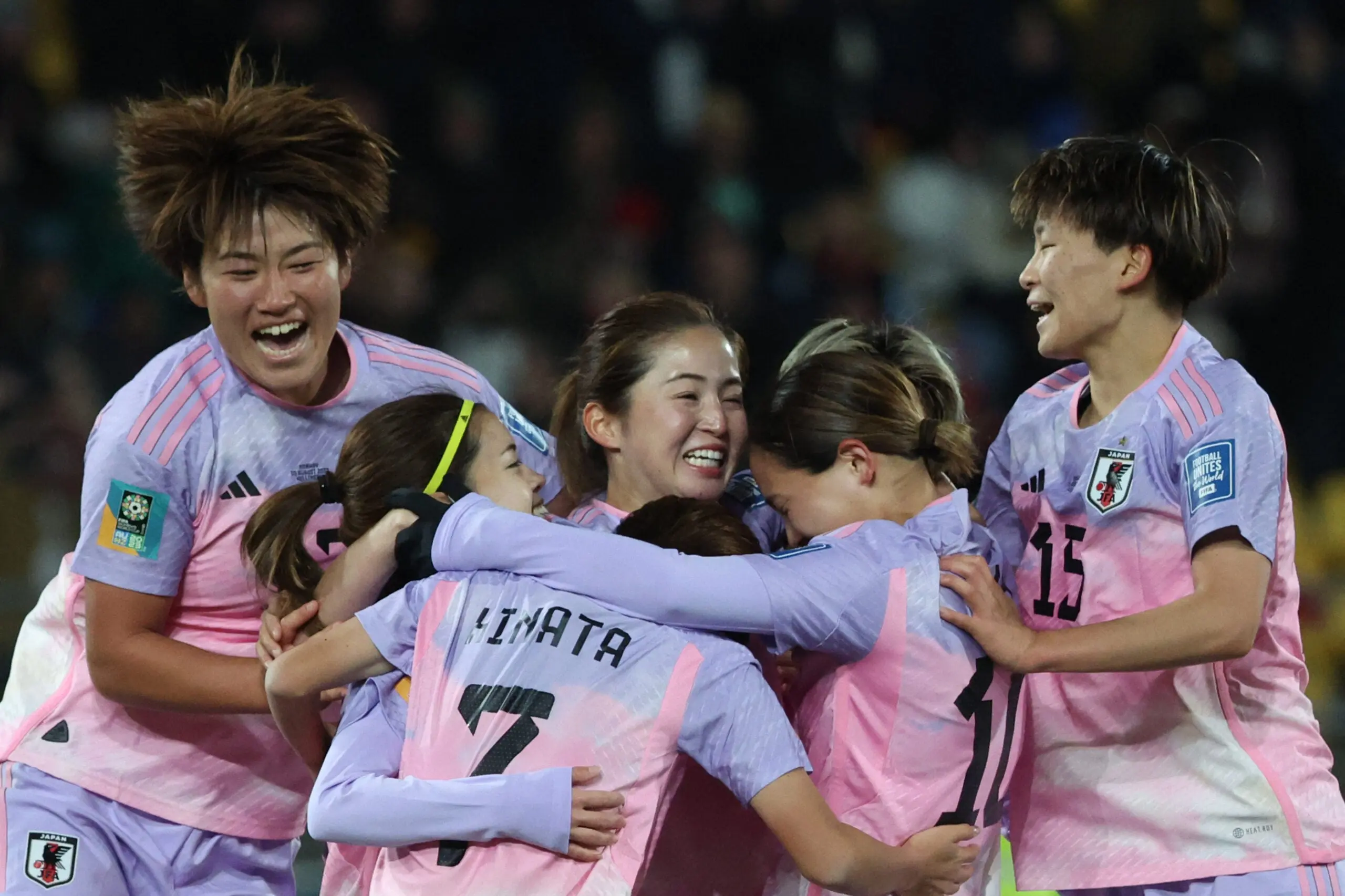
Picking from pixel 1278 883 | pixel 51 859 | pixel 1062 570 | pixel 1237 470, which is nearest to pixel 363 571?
pixel 51 859

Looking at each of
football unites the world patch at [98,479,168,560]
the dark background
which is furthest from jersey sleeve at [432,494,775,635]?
the dark background

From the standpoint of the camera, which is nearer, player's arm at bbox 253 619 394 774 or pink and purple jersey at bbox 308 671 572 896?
pink and purple jersey at bbox 308 671 572 896

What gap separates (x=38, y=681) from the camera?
360 cm

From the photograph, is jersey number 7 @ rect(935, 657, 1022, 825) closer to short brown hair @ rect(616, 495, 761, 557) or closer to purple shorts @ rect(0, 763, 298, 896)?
short brown hair @ rect(616, 495, 761, 557)

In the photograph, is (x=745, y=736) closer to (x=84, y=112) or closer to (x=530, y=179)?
(x=530, y=179)

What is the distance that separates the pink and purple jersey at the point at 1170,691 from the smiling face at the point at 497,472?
1073 millimetres

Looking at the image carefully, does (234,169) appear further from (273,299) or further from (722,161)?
(722,161)

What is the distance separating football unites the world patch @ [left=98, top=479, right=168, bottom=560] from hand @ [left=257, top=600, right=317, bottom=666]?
0.33 metres

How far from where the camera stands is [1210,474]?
9.91 ft

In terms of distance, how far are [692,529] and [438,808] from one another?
71cm

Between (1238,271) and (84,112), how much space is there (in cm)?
592

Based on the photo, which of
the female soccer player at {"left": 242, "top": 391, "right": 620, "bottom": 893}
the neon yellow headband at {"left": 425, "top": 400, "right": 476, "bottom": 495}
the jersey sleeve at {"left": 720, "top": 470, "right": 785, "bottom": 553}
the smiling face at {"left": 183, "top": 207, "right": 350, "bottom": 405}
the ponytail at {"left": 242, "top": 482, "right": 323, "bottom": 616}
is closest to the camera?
the female soccer player at {"left": 242, "top": 391, "right": 620, "bottom": 893}

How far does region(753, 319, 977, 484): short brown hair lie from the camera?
125 inches


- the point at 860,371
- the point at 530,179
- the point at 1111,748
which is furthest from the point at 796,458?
the point at 530,179
